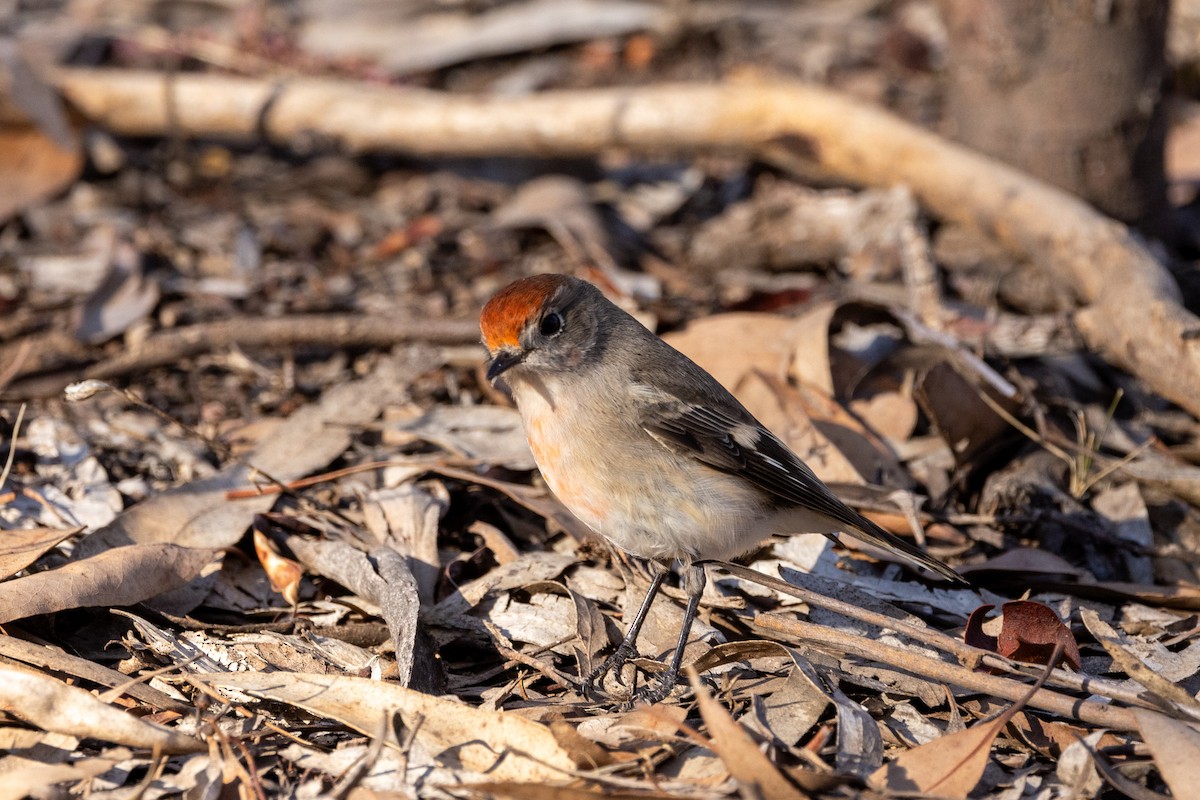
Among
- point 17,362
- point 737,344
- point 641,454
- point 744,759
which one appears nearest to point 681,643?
point 641,454

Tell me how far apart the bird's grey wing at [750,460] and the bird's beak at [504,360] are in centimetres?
50

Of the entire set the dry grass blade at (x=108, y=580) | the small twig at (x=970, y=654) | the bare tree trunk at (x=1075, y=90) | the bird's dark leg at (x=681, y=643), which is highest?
the bare tree trunk at (x=1075, y=90)

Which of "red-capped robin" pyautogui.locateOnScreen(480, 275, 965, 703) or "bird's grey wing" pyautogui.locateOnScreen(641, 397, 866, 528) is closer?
"red-capped robin" pyautogui.locateOnScreen(480, 275, 965, 703)

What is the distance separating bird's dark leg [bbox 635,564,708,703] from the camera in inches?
157

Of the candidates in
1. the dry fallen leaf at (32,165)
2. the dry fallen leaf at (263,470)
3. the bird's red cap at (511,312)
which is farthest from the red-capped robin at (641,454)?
the dry fallen leaf at (32,165)

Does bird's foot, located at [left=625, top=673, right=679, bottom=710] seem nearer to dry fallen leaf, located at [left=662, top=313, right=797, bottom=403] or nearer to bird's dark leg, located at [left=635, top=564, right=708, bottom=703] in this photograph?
bird's dark leg, located at [left=635, top=564, right=708, bottom=703]

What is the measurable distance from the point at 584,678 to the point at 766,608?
83 cm

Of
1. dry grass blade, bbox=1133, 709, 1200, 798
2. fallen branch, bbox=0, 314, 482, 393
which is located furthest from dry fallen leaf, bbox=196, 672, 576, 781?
fallen branch, bbox=0, 314, 482, 393

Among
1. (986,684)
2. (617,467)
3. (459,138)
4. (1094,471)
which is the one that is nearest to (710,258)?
(459,138)

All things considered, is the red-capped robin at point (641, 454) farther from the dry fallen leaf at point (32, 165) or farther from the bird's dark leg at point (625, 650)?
the dry fallen leaf at point (32, 165)

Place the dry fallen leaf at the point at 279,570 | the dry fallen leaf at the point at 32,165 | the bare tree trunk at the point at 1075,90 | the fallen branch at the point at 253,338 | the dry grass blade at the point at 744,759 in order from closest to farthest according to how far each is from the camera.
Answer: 1. the dry grass blade at the point at 744,759
2. the dry fallen leaf at the point at 279,570
3. the fallen branch at the point at 253,338
4. the bare tree trunk at the point at 1075,90
5. the dry fallen leaf at the point at 32,165

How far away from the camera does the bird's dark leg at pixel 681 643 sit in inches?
157

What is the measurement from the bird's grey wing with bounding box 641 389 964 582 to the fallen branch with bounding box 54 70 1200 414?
2.56 meters

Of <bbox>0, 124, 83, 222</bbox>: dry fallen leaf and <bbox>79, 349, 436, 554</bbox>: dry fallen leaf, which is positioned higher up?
<bbox>0, 124, 83, 222</bbox>: dry fallen leaf
